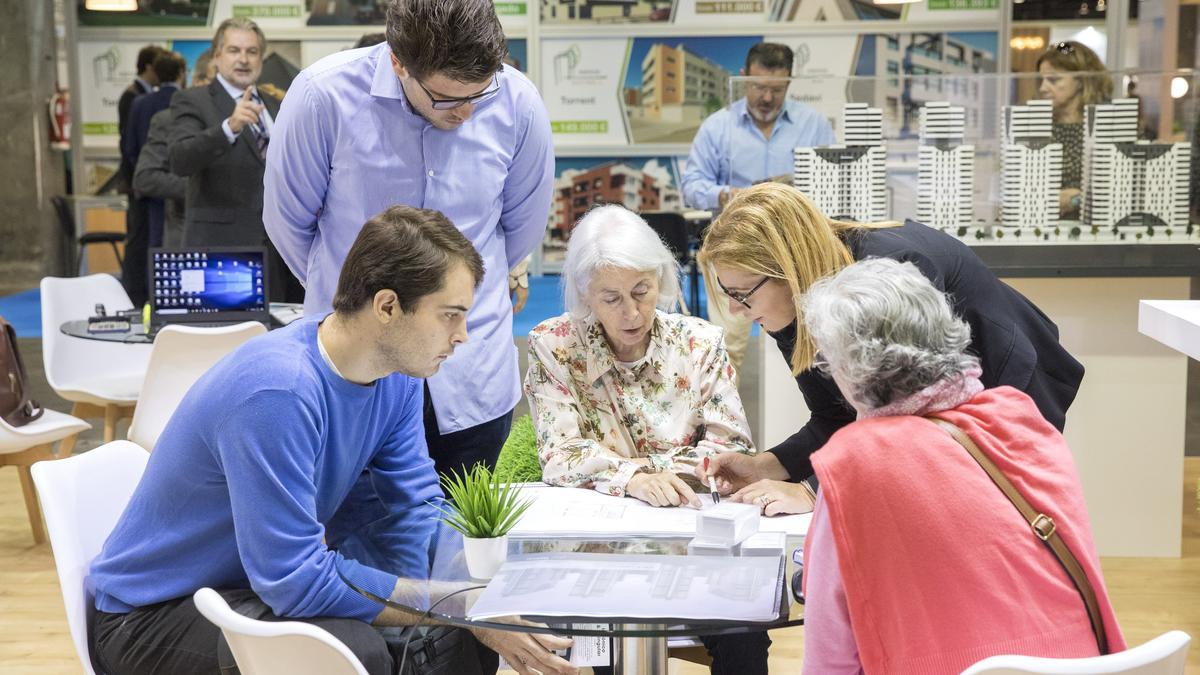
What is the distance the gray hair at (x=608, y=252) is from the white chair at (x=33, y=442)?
2630 mm

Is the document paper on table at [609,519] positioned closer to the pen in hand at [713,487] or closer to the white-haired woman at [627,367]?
the pen in hand at [713,487]

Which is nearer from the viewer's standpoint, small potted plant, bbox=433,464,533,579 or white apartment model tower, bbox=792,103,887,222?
small potted plant, bbox=433,464,533,579

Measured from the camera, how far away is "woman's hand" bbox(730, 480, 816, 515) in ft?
8.30

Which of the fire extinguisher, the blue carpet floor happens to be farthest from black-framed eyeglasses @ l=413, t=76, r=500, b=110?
the fire extinguisher

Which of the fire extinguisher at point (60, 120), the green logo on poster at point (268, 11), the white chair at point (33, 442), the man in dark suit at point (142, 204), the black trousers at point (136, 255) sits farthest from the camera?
the fire extinguisher at point (60, 120)

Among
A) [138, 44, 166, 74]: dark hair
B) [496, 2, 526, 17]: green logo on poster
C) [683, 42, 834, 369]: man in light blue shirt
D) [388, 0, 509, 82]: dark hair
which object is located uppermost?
[496, 2, 526, 17]: green logo on poster

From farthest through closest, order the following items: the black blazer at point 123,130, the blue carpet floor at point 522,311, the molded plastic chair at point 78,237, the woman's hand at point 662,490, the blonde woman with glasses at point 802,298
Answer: the molded plastic chair at point 78,237 → the blue carpet floor at point 522,311 → the black blazer at point 123,130 → the woman's hand at point 662,490 → the blonde woman with glasses at point 802,298

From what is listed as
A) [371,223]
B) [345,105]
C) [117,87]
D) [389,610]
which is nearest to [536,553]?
[389,610]

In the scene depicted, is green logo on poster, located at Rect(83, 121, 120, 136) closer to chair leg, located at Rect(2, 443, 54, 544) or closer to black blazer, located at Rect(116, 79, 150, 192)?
black blazer, located at Rect(116, 79, 150, 192)

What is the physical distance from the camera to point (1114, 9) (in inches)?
412

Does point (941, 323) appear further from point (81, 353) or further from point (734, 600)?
point (81, 353)

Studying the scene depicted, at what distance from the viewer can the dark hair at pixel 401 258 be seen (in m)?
2.21

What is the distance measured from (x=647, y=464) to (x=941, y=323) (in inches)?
46.0

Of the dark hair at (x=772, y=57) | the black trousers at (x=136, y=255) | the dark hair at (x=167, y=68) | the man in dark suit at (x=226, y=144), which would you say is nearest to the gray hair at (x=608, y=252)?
the man in dark suit at (x=226, y=144)
